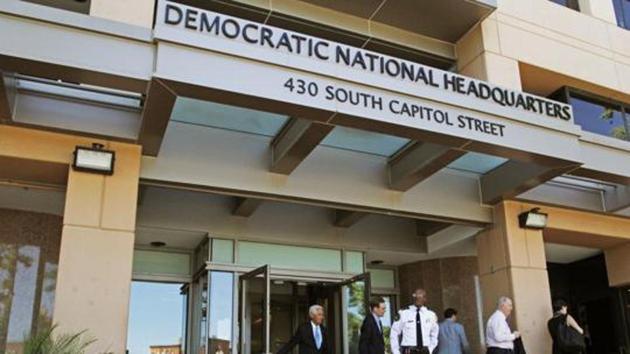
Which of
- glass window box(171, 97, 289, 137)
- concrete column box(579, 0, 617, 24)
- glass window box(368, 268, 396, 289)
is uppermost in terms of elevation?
concrete column box(579, 0, 617, 24)

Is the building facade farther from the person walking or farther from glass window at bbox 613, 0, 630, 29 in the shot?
the person walking

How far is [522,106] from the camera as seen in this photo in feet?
27.8

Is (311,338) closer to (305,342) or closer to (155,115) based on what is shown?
(305,342)

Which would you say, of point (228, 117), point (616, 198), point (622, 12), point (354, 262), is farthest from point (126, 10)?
point (622, 12)

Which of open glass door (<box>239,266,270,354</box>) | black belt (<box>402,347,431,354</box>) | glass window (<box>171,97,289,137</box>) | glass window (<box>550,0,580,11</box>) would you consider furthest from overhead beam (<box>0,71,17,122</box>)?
glass window (<box>550,0,580,11</box>)

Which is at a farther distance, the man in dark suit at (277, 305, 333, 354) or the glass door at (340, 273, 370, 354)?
the glass door at (340, 273, 370, 354)

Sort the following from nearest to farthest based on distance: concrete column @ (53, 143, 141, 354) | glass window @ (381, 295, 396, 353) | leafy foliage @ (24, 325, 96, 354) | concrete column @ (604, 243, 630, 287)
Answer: leafy foliage @ (24, 325, 96, 354) < concrete column @ (53, 143, 141, 354) < concrete column @ (604, 243, 630, 287) < glass window @ (381, 295, 396, 353)

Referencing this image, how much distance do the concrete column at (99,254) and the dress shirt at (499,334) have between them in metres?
5.04

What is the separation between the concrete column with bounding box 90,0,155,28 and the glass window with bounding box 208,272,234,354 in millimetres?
4314

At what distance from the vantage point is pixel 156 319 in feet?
38.6

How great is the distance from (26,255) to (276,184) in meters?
4.14

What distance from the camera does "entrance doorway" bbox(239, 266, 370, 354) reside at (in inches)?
395

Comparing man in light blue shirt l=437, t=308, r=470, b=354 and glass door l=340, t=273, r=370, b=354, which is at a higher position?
glass door l=340, t=273, r=370, b=354

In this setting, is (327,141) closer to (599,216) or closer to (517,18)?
(517,18)
